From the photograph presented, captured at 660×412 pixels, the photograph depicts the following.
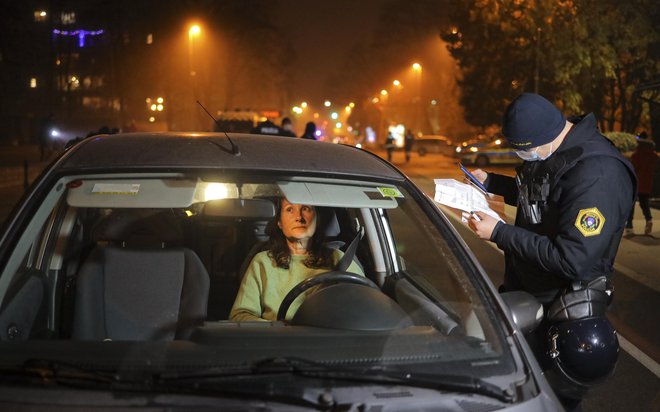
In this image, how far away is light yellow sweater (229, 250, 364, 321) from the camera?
11.8 feet

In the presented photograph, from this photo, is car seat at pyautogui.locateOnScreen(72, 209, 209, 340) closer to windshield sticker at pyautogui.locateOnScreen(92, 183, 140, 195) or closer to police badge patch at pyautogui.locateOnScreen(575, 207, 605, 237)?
windshield sticker at pyautogui.locateOnScreen(92, 183, 140, 195)

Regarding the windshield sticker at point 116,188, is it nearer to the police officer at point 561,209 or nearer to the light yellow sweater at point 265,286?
the light yellow sweater at point 265,286

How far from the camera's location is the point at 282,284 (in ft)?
12.2

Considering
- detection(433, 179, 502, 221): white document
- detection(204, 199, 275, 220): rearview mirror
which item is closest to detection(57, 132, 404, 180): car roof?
detection(433, 179, 502, 221): white document

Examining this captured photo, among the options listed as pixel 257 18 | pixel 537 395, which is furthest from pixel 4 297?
pixel 257 18

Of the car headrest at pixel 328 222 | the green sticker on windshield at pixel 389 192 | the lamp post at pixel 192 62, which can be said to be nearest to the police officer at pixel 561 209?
the green sticker on windshield at pixel 389 192

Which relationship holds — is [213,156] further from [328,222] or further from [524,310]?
[328,222]

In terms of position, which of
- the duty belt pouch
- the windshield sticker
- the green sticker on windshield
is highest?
the windshield sticker

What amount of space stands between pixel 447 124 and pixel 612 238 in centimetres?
6482

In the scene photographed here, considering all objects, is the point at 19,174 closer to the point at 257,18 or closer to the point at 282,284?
the point at 282,284

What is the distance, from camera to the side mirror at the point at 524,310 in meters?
2.88

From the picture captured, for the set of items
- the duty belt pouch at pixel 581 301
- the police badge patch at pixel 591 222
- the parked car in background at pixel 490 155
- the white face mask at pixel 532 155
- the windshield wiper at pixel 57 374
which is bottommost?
the parked car in background at pixel 490 155

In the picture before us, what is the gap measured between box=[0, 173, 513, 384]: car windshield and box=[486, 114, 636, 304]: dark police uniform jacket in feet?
1.19

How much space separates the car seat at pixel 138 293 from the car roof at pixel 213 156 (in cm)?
52
